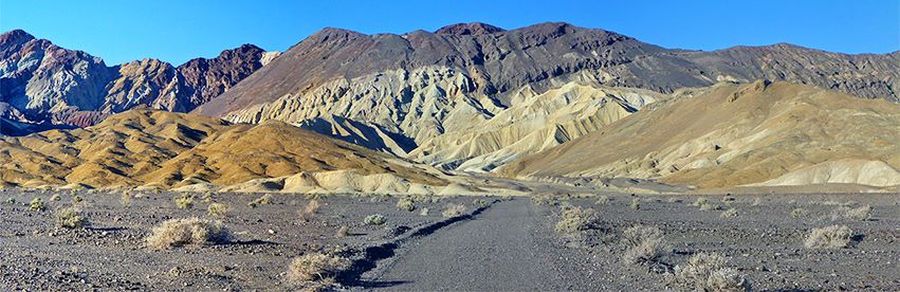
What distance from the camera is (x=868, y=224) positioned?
2623 cm

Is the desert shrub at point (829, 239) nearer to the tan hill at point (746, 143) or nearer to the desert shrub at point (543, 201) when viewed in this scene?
the desert shrub at point (543, 201)

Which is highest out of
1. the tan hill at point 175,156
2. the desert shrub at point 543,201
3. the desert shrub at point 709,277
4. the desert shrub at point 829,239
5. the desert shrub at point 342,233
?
the tan hill at point 175,156

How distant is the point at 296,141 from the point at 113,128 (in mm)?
34547

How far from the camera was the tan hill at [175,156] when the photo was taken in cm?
8762

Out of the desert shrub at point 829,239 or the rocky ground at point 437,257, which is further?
the desert shrub at point 829,239

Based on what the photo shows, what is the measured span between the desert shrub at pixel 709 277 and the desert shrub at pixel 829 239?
6.43 metres

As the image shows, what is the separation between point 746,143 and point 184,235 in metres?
86.9

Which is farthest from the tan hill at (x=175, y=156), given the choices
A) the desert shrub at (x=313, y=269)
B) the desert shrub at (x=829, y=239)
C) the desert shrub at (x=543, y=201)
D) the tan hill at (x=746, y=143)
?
the desert shrub at (x=313, y=269)

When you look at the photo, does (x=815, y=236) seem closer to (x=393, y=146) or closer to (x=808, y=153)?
(x=808, y=153)

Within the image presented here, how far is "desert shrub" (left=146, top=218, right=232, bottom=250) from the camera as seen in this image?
17016mm

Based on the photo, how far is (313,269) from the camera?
12.9 metres

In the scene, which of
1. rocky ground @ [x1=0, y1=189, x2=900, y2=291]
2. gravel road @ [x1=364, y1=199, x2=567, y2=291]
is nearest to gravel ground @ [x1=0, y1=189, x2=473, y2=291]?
rocky ground @ [x1=0, y1=189, x2=900, y2=291]

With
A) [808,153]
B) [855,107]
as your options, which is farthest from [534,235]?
[855,107]

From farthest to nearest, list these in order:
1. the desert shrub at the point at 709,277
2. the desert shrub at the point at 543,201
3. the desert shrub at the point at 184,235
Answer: the desert shrub at the point at 543,201, the desert shrub at the point at 184,235, the desert shrub at the point at 709,277
